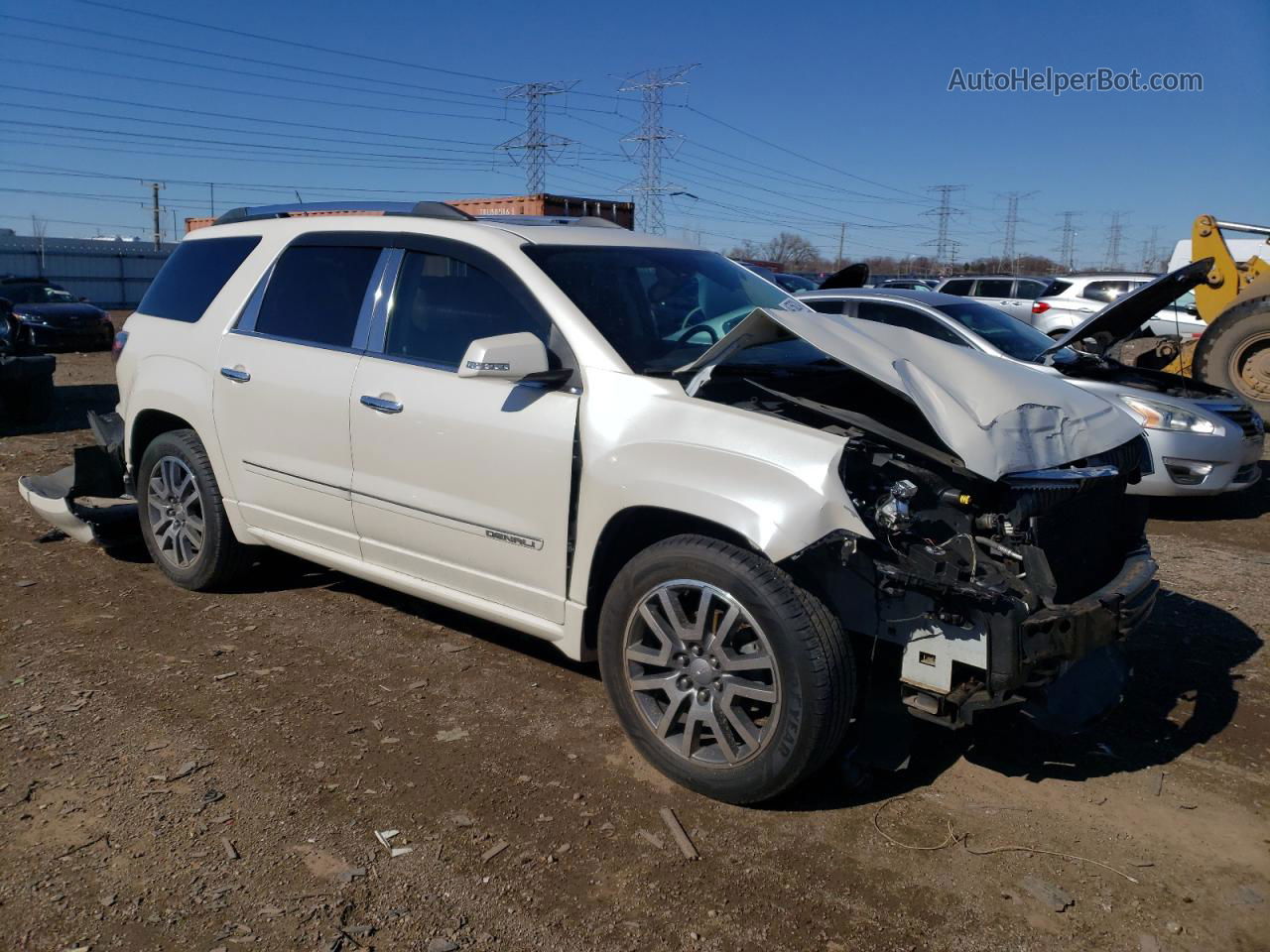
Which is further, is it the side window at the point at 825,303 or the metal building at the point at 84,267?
the metal building at the point at 84,267

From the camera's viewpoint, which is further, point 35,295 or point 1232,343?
point 35,295

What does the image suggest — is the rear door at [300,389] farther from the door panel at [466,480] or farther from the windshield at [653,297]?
the windshield at [653,297]

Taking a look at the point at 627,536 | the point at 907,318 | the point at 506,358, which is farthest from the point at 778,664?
the point at 907,318

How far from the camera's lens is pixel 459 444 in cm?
406

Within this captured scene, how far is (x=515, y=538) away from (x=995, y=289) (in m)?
21.1

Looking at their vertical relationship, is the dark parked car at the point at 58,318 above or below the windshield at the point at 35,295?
below

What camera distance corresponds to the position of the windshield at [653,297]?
4027 mm

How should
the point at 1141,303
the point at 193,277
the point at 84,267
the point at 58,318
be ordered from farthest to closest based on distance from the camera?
the point at 84,267
the point at 58,318
the point at 1141,303
the point at 193,277

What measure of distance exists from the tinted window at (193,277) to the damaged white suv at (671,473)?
96mm

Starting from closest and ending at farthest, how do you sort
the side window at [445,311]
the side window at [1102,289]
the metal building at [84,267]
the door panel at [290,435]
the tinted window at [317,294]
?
the side window at [445,311]
the door panel at [290,435]
the tinted window at [317,294]
the side window at [1102,289]
the metal building at [84,267]

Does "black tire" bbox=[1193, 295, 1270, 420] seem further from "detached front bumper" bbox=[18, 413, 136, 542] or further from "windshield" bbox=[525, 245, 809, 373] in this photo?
"detached front bumper" bbox=[18, 413, 136, 542]

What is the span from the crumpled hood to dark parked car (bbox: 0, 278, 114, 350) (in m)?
19.3

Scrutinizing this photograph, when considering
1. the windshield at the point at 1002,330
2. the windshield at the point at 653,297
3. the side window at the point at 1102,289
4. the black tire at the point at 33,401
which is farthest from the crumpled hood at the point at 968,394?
the side window at the point at 1102,289

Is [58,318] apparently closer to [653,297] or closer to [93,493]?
[93,493]
